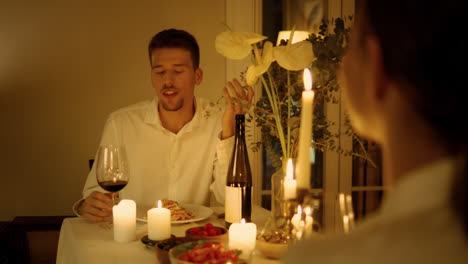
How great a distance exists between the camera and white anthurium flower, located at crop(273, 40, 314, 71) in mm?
1271

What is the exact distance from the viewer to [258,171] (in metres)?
3.27

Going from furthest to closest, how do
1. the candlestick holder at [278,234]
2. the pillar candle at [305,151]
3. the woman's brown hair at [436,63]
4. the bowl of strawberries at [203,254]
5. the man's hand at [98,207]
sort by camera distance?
the man's hand at [98,207] < the candlestick holder at [278,234] < the bowl of strawberries at [203,254] < the pillar candle at [305,151] < the woman's brown hair at [436,63]

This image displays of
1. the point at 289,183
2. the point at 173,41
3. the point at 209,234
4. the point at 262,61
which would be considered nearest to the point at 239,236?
the point at 209,234

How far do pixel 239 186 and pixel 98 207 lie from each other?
0.50 meters

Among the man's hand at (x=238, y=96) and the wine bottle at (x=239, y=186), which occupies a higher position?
the man's hand at (x=238, y=96)

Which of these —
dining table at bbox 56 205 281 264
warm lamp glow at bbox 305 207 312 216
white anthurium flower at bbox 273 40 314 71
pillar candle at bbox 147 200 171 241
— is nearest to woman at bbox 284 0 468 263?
warm lamp glow at bbox 305 207 312 216

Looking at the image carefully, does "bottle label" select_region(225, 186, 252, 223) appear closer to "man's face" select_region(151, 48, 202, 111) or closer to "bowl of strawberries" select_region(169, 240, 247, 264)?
"bowl of strawberries" select_region(169, 240, 247, 264)

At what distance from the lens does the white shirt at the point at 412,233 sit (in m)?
0.44

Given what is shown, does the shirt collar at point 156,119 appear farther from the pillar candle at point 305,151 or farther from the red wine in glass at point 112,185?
the pillar candle at point 305,151

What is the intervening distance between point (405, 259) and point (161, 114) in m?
1.93

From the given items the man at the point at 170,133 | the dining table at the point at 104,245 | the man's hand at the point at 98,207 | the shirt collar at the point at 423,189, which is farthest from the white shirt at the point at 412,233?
the man at the point at 170,133

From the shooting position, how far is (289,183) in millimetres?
1235

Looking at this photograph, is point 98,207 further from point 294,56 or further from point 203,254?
point 294,56

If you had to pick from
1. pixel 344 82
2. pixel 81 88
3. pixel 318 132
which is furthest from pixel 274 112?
pixel 81 88
